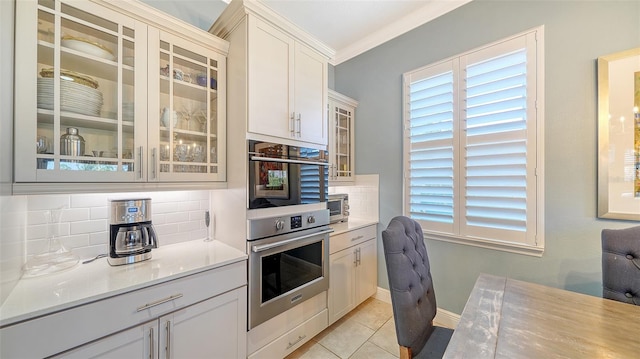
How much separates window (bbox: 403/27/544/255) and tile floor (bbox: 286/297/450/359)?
101 cm

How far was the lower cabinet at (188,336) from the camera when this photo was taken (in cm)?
102

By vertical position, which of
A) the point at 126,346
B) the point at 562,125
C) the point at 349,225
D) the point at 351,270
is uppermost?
the point at 562,125

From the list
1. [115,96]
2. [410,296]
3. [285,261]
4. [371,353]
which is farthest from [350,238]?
[115,96]

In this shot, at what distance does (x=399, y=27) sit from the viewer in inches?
95.0

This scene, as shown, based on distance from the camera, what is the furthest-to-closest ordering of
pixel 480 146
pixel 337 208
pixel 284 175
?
pixel 337 208, pixel 480 146, pixel 284 175

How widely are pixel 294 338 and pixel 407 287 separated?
3.55 feet

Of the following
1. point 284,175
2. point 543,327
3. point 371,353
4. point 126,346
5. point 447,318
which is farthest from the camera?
point 447,318

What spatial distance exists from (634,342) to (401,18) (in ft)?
8.97

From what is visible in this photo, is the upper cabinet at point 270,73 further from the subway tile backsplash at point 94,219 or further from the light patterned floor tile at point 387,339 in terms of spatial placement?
the light patterned floor tile at point 387,339

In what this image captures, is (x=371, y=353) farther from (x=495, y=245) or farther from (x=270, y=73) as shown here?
(x=270, y=73)

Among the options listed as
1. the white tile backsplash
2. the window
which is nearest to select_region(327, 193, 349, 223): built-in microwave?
the white tile backsplash

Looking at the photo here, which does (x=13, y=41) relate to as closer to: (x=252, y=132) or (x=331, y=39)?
(x=252, y=132)

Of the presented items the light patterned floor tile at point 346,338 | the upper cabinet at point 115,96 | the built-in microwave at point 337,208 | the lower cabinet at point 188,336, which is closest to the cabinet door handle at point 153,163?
the upper cabinet at point 115,96

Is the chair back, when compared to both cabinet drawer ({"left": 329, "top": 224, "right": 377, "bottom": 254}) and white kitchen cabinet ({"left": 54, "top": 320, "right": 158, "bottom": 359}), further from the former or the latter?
white kitchen cabinet ({"left": 54, "top": 320, "right": 158, "bottom": 359})
